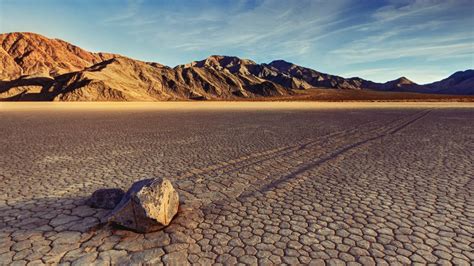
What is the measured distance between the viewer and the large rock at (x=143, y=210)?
4738mm

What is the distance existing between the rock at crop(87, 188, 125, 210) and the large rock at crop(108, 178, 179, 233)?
835mm

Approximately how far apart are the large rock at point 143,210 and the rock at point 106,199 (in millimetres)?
835

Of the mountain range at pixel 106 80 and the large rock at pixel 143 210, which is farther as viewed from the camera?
the mountain range at pixel 106 80

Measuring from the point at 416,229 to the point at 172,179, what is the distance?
5.47 m

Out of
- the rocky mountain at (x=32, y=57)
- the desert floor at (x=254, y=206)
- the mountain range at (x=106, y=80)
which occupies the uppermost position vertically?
the rocky mountain at (x=32, y=57)

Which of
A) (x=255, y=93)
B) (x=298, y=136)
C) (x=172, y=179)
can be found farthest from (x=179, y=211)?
(x=255, y=93)

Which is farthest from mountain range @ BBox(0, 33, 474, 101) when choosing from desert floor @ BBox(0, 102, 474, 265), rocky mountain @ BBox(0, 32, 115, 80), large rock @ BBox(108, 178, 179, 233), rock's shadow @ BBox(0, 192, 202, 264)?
large rock @ BBox(108, 178, 179, 233)

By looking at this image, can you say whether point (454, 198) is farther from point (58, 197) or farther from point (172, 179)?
point (58, 197)

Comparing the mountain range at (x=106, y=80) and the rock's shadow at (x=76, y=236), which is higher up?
the mountain range at (x=106, y=80)

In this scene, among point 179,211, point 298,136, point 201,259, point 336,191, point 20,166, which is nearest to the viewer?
point 201,259

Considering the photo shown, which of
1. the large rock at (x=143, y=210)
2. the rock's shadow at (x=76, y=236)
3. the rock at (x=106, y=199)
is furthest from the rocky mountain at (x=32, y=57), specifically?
the large rock at (x=143, y=210)

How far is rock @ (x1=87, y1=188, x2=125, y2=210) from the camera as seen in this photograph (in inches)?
223

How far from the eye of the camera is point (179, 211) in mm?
5672

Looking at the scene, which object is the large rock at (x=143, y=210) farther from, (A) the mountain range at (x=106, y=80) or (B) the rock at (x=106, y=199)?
(A) the mountain range at (x=106, y=80)
